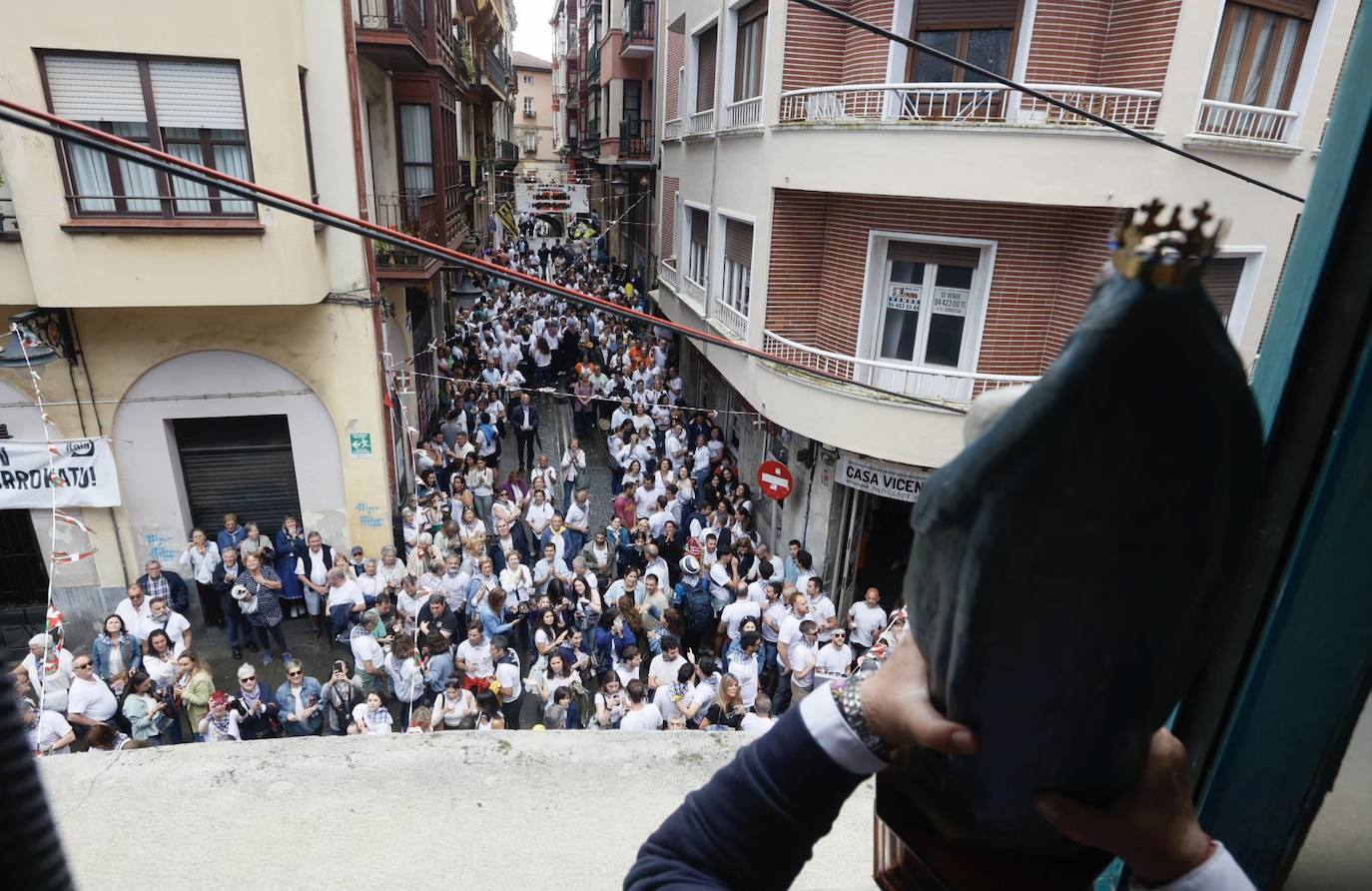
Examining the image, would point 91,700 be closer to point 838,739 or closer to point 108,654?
point 108,654

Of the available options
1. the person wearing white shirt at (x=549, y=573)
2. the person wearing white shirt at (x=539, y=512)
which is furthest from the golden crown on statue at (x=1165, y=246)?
the person wearing white shirt at (x=539, y=512)

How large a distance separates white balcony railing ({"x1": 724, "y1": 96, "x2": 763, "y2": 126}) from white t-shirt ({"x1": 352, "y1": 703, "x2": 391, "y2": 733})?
857 cm

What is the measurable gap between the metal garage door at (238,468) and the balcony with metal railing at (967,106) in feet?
26.5

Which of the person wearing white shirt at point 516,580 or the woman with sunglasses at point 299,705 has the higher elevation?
the person wearing white shirt at point 516,580

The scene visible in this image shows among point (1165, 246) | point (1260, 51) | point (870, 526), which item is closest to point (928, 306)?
point (870, 526)

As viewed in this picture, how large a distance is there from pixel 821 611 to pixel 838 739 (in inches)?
295

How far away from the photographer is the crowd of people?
6.71 meters

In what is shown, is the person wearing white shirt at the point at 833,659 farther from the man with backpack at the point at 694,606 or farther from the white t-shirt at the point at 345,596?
the white t-shirt at the point at 345,596

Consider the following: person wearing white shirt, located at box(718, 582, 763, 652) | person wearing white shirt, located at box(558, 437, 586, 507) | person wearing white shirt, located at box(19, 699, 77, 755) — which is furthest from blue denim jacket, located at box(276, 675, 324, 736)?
person wearing white shirt, located at box(558, 437, 586, 507)

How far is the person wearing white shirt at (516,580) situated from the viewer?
8.59m

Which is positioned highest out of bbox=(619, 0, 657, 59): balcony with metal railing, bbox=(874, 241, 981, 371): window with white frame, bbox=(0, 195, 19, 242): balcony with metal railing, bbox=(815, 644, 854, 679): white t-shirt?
bbox=(619, 0, 657, 59): balcony with metal railing

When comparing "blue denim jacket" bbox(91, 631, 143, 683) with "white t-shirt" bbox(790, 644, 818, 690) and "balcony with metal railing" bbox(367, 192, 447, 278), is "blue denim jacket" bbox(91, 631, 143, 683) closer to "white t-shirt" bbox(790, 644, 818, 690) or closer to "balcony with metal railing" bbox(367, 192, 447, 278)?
"balcony with metal railing" bbox(367, 192, 447, 278)

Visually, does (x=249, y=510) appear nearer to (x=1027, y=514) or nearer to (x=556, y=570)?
(x=556, y=570)

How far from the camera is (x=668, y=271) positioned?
17516mm
